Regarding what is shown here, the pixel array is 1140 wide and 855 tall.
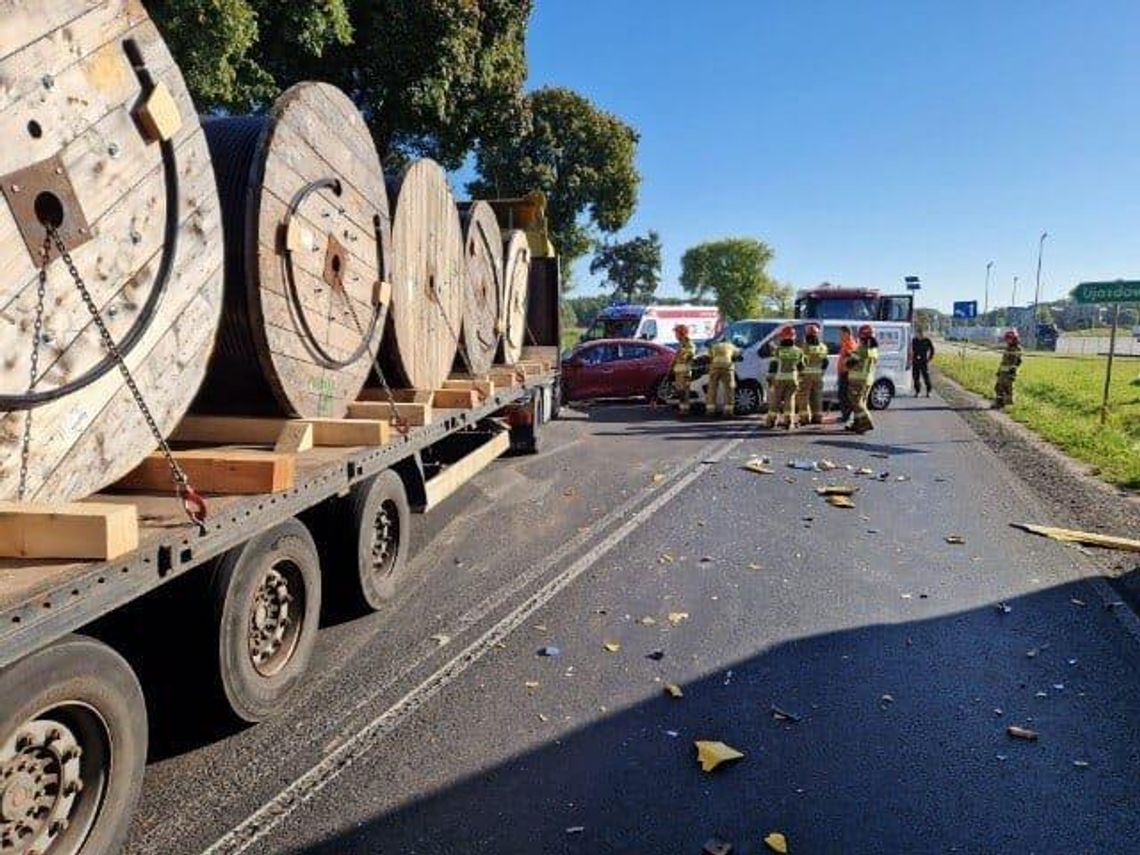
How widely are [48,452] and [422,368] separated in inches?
150

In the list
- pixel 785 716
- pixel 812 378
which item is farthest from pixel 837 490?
pixel 812 378

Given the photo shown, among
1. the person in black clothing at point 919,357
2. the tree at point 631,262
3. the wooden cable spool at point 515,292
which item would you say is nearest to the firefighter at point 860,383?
the wooden cable spool at point 515,292

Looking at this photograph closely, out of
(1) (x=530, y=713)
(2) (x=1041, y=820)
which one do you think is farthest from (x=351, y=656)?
(2) (x=1041, y=820)

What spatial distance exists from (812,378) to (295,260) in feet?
36.5

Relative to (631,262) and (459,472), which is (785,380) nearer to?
(459,472)

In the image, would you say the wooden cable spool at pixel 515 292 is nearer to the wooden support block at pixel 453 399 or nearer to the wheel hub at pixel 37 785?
the wooden support block at pixel 453 399

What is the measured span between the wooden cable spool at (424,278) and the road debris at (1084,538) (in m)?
5.29

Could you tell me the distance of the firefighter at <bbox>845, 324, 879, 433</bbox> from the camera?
13.2 meters

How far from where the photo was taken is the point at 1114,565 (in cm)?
616

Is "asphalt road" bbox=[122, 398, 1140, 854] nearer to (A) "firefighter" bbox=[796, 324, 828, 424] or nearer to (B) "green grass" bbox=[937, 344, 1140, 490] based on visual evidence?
(B) "green grass" bbox=[937, 344, 1140, 490]

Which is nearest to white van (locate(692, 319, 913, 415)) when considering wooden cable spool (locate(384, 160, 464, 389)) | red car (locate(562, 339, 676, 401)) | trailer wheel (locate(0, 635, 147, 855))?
red car (locate(562, 339, 676, 401))

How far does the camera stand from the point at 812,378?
1404 centimetres

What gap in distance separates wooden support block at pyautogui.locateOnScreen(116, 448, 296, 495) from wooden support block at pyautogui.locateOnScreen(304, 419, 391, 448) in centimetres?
109

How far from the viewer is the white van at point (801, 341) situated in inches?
605
